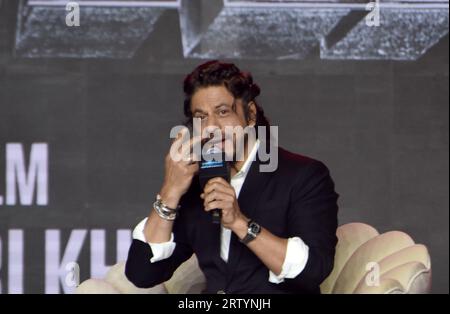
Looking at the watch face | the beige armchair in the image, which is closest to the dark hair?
the watch face

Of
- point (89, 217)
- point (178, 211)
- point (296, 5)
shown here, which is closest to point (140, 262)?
point (178, 211)

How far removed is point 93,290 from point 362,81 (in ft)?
5.34

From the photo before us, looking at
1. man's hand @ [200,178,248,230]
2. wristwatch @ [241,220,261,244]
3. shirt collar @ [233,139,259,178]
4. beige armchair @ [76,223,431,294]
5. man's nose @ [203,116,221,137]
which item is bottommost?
beige armchair @ [76,223,431,294]

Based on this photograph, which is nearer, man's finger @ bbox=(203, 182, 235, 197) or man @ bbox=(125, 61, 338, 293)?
man's finger @ bbox=(203, 182, 235, 197)

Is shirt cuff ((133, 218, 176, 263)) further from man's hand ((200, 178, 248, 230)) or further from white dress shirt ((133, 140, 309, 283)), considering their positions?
man's hand ((200, 178, 248, 230))

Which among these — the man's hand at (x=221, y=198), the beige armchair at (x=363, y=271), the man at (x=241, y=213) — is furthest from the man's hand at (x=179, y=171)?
the beige armchair at (x=363, y=271)

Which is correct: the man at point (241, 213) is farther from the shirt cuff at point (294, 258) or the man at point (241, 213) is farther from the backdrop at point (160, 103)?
the backdrop at point (160, 103)

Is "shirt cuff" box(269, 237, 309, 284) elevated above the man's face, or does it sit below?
below

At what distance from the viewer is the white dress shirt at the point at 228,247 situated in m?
2.41

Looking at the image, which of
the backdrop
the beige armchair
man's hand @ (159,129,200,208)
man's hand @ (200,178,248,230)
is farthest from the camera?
the backdrop

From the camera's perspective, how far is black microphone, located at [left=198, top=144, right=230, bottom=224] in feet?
7.73

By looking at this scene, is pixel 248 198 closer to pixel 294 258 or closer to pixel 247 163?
pixel 247 163

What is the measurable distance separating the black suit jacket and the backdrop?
4.15 feet

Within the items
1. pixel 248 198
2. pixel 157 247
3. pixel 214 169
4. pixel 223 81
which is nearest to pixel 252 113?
pixel 223 81
